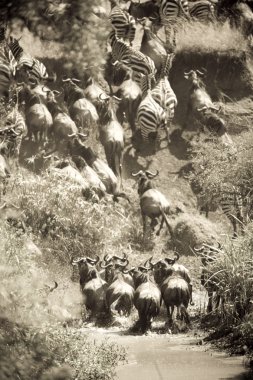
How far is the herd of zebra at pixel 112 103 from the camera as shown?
73.6 feet

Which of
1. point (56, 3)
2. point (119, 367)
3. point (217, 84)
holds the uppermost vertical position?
point (56, 3)

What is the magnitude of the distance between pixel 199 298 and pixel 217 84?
11.8 m

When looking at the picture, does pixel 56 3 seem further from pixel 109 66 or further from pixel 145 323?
pixel 109 66

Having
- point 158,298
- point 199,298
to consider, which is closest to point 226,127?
point 199,298

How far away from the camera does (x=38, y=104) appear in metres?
23.1

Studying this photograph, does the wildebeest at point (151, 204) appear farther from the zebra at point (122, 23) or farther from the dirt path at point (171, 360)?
the zebra at point (122, 23)

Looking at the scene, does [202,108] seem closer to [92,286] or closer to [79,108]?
[79,108]

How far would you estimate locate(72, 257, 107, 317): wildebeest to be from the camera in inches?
672

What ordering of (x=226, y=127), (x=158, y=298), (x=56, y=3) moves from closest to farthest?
(x=56, y=3), (x=158, y=298), (x=226, y=127)

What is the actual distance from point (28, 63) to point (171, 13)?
6.45 metres

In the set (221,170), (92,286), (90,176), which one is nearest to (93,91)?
(90,176)

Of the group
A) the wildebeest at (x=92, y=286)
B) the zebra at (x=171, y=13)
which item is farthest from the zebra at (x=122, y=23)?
the wildebeest at (x=92, y=286)

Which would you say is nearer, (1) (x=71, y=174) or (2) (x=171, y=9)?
(1) (x=71, y=174)

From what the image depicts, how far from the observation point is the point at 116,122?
24484mm
